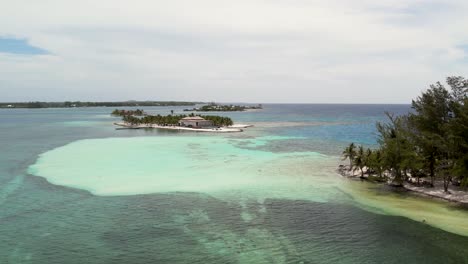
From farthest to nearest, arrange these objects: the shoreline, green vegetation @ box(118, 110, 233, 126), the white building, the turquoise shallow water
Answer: green vegetation @ box(118, 110, 233, 126) < the white building < the shoreline < the turquoise shallow water

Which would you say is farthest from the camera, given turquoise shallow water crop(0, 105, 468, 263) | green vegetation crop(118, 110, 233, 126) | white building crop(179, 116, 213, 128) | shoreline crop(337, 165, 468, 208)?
green vegetation crop(118, 110, 233, 126)

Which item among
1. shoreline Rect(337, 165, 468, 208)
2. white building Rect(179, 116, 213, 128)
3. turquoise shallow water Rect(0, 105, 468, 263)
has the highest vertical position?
white building Rect(179, 116, 213, 128)

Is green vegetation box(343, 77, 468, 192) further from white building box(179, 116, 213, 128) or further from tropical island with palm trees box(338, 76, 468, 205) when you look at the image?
white building box(179, 116, 213, 128)

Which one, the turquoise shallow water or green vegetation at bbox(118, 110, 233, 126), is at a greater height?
green vegetation at bbox(118, 110, 233, 126)

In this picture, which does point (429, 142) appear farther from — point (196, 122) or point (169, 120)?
point (169, 120)

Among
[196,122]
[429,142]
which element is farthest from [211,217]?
[196,122]

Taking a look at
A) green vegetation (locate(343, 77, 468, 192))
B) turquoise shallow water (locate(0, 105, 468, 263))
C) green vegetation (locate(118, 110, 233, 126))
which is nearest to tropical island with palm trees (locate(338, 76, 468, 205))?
green vegetation (locate(343, 77, 468, 192))

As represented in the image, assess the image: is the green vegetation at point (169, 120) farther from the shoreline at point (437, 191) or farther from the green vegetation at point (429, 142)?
the green vegetation at point (429, 142)
